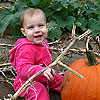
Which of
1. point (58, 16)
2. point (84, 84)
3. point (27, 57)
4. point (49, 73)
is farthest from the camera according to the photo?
point (58, 16)

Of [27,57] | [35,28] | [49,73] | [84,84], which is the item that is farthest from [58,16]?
[49,73]

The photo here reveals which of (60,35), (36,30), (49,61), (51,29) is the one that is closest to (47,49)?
(49,61)

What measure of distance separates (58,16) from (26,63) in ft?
7.01

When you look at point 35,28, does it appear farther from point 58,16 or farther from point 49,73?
point 58,16

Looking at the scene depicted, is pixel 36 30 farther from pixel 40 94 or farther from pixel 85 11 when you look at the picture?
pixel 85 11

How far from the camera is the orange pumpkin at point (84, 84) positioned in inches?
63.4

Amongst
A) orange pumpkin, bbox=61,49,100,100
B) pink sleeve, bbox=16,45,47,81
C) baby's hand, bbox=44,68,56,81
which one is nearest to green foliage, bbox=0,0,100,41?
pink sleeve, bbox=16,45,47,81

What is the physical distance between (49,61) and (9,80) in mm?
692

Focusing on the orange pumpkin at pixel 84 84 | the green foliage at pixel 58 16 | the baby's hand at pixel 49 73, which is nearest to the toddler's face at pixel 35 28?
the orange pumpkin at pixel 84 84

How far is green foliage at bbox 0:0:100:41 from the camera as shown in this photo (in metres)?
3.28

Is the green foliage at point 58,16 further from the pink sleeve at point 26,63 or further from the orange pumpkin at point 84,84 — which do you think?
the orange pumpkin at point 84,84

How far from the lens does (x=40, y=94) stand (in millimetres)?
1890

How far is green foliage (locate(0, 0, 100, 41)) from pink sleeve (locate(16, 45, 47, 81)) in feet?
4.80

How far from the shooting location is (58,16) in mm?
3629
